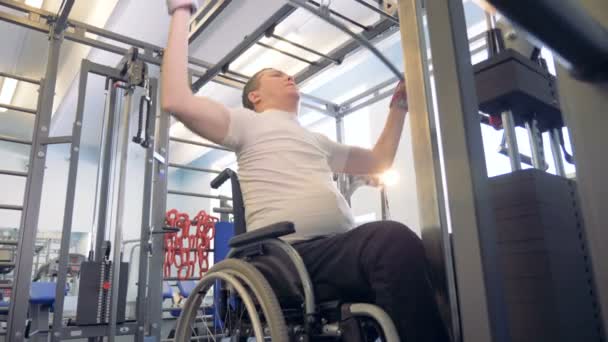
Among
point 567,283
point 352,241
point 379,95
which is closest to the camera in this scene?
point 567,283

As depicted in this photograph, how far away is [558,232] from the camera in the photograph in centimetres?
84

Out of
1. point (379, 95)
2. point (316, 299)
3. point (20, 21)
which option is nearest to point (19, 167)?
point (20, 21)

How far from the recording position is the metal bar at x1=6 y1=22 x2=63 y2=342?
2213mm

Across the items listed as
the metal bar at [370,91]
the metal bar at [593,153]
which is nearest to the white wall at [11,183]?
the metal bar at [370,91]

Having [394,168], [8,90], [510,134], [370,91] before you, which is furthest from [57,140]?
[8,90]

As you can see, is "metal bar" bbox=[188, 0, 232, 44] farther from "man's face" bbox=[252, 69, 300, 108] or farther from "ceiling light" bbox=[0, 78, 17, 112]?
"ceiling light" bbox=[0, 78, 17, 112]

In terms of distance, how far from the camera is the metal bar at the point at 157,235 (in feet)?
8.55

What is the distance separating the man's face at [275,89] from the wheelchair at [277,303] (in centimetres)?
42

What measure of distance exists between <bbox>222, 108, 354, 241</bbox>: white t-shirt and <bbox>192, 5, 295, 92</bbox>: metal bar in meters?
1.25

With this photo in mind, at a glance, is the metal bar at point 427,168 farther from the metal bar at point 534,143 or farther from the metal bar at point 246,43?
the metal bar at point 246,43

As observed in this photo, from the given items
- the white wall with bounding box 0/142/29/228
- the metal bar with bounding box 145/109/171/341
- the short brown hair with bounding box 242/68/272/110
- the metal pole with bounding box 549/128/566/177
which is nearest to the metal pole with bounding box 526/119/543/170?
the metal pole with bounding box 549/128/566/177

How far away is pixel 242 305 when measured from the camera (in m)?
1.12

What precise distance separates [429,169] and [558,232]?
26 centimetres

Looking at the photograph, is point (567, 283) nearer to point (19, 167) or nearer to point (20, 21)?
point (20, 21)
